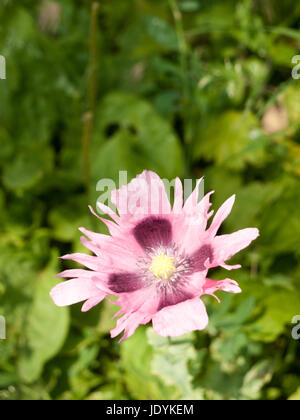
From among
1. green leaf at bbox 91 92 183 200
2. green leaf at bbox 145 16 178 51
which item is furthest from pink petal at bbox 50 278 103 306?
green leaf at bbox 145 16 178 51

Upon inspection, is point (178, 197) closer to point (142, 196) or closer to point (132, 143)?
point (142, 196)

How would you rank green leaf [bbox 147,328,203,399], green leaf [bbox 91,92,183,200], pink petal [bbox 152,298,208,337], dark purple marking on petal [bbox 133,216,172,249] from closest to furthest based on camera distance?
pink petal [bbox 152,298,208,337]
dark purple marking on petal [bbox 133,216,172,249]
green leaf [bbox 147,328,203,399]
green leaf [bbox 91,92,183,200]

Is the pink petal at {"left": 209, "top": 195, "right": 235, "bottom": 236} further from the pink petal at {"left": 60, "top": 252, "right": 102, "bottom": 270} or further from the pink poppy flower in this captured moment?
the pink petal at {"left": 60, "top": 252, "right": 102, "bottom": 270}

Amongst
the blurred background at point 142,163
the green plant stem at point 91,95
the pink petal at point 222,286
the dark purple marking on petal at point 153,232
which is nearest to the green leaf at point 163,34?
the blurred background at point 142,163

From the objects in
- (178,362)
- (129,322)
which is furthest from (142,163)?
(129,322)

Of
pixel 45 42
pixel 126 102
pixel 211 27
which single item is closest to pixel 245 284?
pixel 126 102

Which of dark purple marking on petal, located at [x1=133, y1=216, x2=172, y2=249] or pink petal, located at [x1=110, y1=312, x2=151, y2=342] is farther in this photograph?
dark purple marking on petal, located at [x1=133, y1=216, x2=172, y2=249]

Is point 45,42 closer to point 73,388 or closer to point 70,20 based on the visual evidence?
point 70,20

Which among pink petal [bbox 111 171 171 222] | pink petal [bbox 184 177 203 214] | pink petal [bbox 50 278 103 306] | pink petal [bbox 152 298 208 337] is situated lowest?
pink petal [bbox 152 298 208 337]
